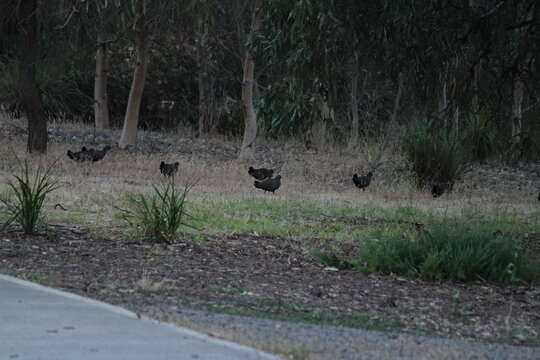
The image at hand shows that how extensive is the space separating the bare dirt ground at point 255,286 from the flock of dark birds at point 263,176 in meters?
4.26

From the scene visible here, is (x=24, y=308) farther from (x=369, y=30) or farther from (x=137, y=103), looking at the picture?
(x=137, y=103)

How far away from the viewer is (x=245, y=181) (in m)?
17.6

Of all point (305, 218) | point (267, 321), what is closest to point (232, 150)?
point (305, 218)

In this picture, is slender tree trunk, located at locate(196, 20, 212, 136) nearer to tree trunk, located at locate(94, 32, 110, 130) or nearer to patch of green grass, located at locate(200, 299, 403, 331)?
tree trunk, located at locate(94, 32, 110, 130)

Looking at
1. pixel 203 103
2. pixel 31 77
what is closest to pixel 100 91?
pixel 203 103

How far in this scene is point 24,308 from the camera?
620 cm

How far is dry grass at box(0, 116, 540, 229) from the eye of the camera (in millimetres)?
14797

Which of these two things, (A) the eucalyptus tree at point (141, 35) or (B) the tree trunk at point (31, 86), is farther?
(A) the eucalyptus tree at point (141, 35)

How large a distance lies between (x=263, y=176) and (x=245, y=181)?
74 centimetres

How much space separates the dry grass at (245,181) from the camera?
583 inches

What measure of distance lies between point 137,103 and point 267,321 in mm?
16572

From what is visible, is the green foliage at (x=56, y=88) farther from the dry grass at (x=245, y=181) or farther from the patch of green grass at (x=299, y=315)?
the patch of green grass at (x=299, y=315)

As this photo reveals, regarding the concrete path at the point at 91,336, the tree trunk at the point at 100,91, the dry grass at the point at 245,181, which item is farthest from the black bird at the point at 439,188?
the tree trunk at the point at 100,91

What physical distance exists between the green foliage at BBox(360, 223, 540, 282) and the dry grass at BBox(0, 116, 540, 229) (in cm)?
428
